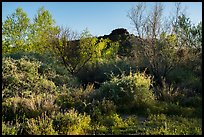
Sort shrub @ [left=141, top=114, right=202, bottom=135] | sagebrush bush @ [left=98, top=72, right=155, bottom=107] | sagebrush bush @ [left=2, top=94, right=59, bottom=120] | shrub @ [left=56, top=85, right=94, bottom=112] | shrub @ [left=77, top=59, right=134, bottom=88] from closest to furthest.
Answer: shrub @ [left=141, top=114, right=202, bottom=135] → sagebrush bush @ [left=2, top=94, right=59, bottom=120] → shrub @ [left=56, top=85, right=94, bottom=112] → sagebrush bush @ [left=98, top=72, right=155, bottom=107] → shrub @ [left=77, top=59, right=134, bottom=88]

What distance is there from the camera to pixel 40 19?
24.2 meters

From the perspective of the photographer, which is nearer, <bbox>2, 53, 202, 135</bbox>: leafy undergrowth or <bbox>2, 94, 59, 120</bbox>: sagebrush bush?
<bbox>2, 53, 202, 135</bbox>: leafy undergrowth

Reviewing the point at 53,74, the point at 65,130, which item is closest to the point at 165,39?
the point at 53,74

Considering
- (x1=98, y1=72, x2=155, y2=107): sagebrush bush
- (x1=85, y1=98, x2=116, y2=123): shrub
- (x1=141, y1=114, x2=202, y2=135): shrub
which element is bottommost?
(x1=141, y1=114, x2=202, y2=135): shrub

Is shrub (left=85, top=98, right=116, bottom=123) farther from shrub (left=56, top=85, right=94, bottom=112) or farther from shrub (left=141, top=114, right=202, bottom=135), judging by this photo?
shrub (left=141, top=114, right=202, bottom=135)

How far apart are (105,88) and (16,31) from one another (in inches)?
579

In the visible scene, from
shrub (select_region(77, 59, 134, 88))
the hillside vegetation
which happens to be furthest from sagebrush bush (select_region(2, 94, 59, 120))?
shrub (select_region(77, 59, 134, 88))

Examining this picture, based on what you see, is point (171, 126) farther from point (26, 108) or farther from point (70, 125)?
point (26, 108)

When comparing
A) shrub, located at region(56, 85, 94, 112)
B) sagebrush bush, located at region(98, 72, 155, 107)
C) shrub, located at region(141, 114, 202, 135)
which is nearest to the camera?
shrub, located at region(141, 114, 202, 135)

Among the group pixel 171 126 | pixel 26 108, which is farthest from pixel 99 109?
pixel 171 126

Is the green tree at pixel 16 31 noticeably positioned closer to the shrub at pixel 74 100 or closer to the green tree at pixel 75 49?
the green tree at pixel 75 49

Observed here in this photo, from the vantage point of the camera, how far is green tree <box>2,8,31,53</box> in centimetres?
2367

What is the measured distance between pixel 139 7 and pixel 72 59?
6.05m

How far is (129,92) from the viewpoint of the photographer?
1102cm
